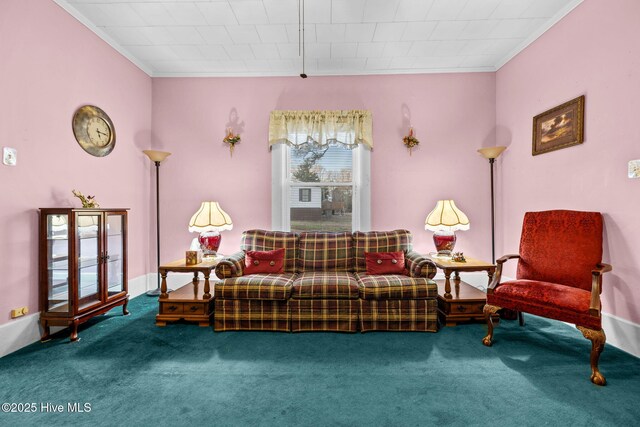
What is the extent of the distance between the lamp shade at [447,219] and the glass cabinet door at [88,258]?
3.57 metres

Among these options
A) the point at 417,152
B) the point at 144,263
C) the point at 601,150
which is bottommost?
the point at 144,263

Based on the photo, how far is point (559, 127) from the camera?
317 centimetres

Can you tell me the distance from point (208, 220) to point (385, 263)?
213cm

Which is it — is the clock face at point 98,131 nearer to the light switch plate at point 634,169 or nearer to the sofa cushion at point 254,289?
the sofa cushion at point 254,289

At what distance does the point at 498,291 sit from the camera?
259cm

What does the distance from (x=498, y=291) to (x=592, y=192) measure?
4.34ft

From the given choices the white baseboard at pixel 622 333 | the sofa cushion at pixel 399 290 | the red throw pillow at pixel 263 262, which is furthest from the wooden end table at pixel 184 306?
→ the white baseboard at pixel 622 333

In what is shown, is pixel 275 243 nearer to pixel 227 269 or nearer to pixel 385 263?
pixel 227 269

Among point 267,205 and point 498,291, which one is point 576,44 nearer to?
point 498,291

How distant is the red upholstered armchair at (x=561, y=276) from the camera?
2.12 metres

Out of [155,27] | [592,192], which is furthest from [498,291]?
[155,27]

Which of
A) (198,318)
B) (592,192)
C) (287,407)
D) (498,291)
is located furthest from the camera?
(198,318)

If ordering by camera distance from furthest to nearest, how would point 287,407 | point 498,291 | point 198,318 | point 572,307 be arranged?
1. point 198,318
2. point 498,291
3. point 572,307
4. point 287,407

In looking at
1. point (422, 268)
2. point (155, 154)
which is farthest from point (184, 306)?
point (422, 268)
